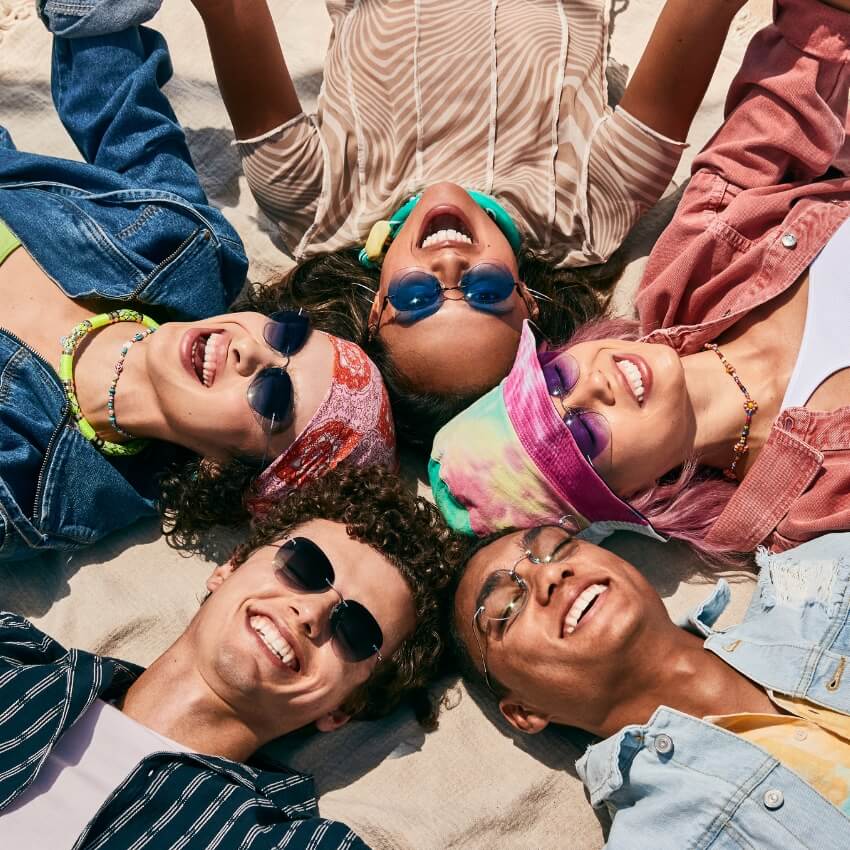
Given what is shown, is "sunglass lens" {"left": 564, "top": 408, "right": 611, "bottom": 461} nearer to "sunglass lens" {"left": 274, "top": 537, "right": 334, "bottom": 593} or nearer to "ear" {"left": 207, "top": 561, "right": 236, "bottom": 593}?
"sunglass lens" {"left": 274, "top": 537, "right": 334, "bottom": 593}

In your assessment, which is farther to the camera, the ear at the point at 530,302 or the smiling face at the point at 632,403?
the ear at the point at 530,302

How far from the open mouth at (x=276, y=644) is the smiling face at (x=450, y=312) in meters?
1.12

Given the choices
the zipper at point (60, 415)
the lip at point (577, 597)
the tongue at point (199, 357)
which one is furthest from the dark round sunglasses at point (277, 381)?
the lip at point (577, 597)

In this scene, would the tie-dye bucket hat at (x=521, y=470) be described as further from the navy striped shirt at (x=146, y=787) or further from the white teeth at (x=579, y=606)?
the navy striped shirt at (x=146, y=787)

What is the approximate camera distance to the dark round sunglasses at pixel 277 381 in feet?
10.5

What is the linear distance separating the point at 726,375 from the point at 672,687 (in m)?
1.24

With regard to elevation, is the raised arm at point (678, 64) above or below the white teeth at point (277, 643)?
above

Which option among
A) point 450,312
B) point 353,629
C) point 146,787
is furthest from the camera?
point 450,312

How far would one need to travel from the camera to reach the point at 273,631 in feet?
9.64

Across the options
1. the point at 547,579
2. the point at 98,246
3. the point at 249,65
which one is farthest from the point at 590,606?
the point at 249,65

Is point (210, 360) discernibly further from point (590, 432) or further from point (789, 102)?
point (789, 102)

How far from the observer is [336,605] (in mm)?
2982

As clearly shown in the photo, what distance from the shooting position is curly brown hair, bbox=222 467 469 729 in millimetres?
3164

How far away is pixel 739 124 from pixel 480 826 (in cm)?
292
